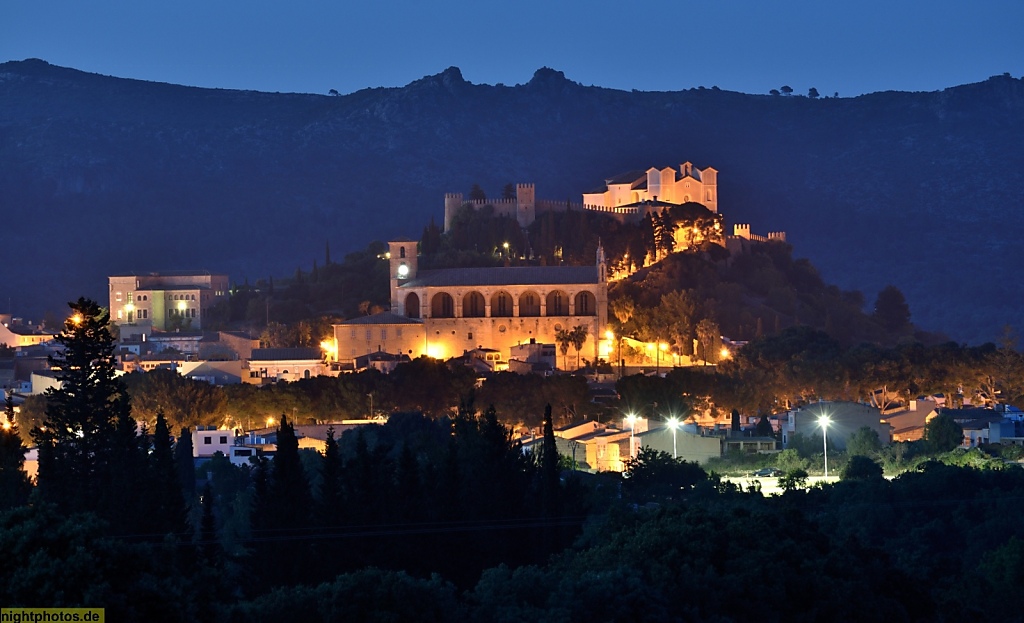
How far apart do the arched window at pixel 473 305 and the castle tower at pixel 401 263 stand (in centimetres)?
317

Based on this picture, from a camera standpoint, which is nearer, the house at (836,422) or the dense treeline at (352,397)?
the house at (836,422)

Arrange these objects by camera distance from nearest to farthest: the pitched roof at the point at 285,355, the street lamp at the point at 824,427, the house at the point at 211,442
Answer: the street lamp at the point at 824,427
the house at the point at 211,442
the pitched roof at the point at 285,355

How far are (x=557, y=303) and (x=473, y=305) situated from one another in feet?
11.4

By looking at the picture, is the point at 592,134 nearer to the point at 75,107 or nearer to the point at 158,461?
the point at 75,107

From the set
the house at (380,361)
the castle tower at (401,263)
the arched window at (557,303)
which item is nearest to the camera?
the house at (380,361)

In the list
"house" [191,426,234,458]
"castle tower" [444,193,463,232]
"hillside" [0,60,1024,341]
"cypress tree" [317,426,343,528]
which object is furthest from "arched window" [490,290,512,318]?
"hillside" [0,60,1024,341]

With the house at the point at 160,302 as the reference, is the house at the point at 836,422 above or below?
below

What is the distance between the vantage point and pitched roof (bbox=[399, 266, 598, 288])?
8919 centimetres

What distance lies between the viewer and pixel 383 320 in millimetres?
88000

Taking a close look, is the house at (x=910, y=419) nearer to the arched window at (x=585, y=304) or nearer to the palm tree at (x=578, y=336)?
the palm tree at (x=578, y=336)

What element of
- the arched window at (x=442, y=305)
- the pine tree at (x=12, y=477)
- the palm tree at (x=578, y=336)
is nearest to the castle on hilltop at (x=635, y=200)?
the arched window at (x=442, y=305)

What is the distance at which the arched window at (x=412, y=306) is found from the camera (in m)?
90.1

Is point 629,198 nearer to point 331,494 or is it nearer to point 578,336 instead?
point 578,336

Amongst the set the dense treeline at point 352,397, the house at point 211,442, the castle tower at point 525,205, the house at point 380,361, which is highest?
the castle tower at point 525,205
